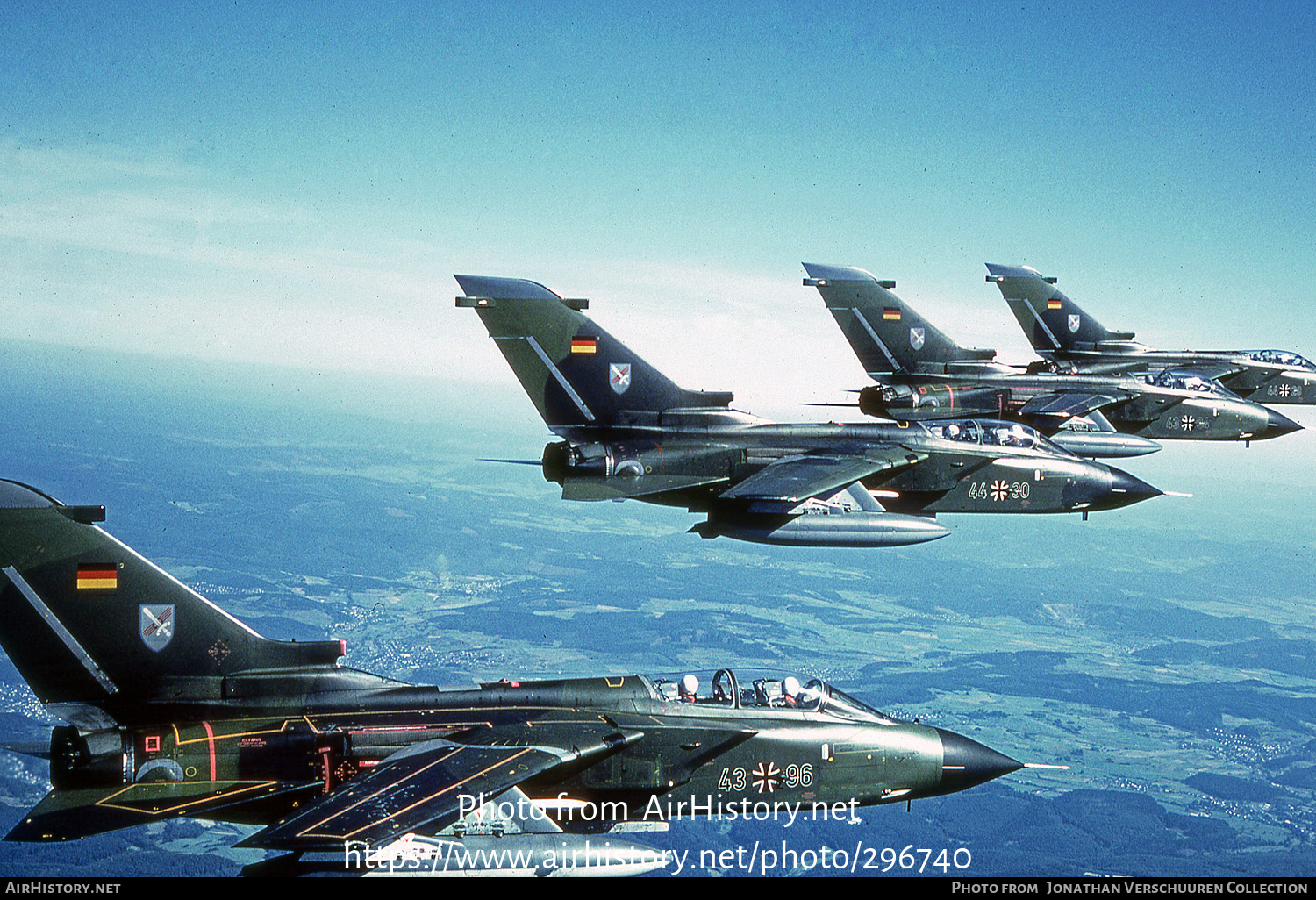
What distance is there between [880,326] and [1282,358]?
20.1 meters

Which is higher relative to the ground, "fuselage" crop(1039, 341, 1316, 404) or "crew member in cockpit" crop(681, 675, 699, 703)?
"fuselage" crop(1039, 341, 1316, 404)

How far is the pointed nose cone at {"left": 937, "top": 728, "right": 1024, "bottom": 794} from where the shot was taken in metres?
16.8

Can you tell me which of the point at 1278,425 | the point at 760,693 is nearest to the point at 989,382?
the point at 1278,425

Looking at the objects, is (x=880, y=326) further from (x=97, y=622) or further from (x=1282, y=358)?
(x=97, y=622)

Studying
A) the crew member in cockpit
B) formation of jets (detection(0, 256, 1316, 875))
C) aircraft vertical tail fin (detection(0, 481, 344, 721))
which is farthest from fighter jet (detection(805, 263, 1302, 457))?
aircraft vertical tail fin (detection(0, 481, 344, 721))

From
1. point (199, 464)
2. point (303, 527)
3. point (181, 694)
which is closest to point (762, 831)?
point (181, 694)

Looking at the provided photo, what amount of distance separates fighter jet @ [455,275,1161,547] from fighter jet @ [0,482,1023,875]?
655 cm

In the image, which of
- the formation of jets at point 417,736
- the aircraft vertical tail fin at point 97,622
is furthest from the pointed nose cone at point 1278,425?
the aircraft vertical tail fin at point 97,622

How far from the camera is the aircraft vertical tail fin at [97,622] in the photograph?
589 inches

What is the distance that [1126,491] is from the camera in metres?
26.4

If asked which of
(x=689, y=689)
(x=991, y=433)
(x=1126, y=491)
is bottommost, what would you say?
(x=689, y=689)

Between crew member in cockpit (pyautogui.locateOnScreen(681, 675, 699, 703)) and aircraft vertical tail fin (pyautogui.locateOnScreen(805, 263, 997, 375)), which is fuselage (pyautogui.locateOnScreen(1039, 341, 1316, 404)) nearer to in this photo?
aircraft vertical tail fin (pyautogui.locateOnScreen(805, 263, 997, 375))
